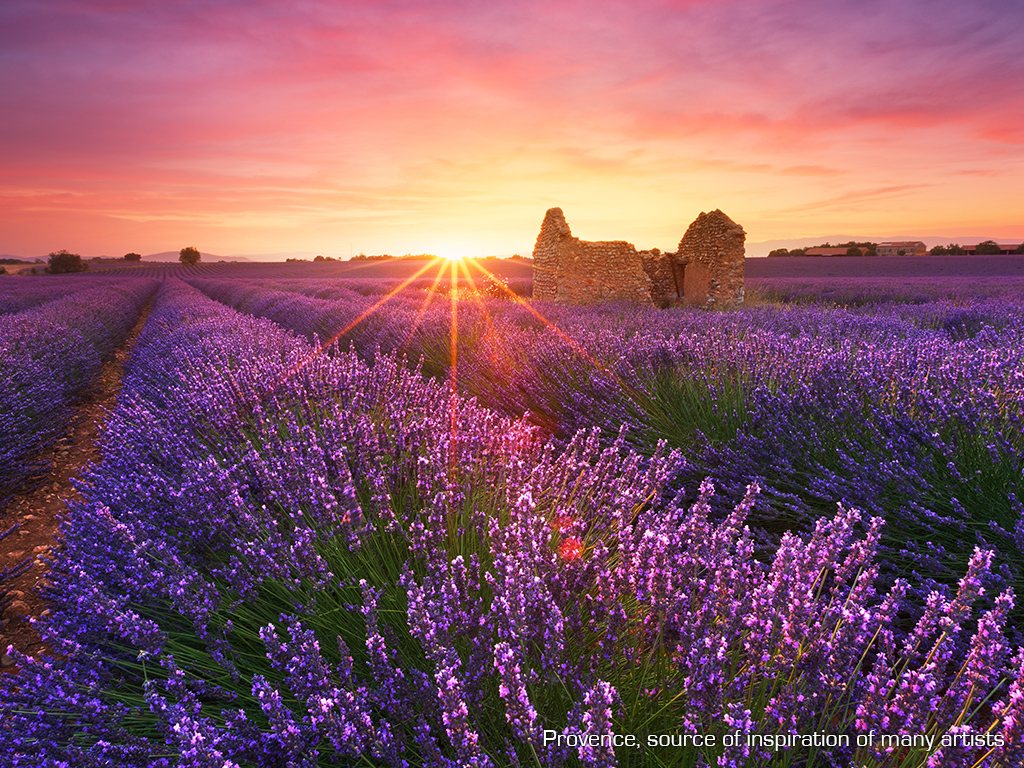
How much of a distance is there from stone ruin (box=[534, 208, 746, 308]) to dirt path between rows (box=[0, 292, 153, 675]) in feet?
30.5

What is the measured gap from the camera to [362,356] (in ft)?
19.9

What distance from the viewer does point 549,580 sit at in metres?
1.14

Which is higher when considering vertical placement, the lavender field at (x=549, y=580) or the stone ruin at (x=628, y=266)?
the stone ruin at (x=628, y=266)

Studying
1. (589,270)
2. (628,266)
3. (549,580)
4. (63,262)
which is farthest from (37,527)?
(63,262)

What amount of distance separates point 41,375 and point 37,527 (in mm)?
2537

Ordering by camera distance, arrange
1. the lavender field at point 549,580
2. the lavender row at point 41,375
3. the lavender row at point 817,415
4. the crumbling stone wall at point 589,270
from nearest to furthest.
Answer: the lavender field at point 549,580
the lavender row at point 817,415
the lavender row at point 41,375
the crumbling stone wall at point 589,270

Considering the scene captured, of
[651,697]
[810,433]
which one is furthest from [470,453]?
[810,433]

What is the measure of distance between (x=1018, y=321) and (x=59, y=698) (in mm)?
8726

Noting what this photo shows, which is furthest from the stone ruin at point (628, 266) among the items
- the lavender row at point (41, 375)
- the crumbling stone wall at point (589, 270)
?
the lavender row at point (41, 375)

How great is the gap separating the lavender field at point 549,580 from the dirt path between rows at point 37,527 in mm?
205

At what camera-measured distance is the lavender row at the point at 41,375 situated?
354 cm

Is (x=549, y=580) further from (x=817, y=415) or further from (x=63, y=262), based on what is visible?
(x=63, y=262)

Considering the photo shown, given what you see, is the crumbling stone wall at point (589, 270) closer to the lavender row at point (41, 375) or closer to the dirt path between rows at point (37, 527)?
the lavender row at point (41, 375)

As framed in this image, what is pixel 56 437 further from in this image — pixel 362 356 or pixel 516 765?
pixel 516 765
